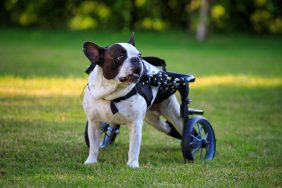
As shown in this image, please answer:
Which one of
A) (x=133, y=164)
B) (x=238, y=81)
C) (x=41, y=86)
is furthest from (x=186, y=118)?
(x=238, y=81)

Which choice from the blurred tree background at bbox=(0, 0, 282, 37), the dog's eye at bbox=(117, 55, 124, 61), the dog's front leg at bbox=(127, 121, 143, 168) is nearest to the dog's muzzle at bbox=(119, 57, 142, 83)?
the dog's eye at bbox=(117, 55, 124, 61)

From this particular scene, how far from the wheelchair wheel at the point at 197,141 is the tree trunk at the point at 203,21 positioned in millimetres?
23210

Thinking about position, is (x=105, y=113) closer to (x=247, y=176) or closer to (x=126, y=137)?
(x=247, y=176)

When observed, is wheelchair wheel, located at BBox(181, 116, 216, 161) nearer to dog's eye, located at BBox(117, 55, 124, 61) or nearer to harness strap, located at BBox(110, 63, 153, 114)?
harness strap, located at BBox(110, 63, 153, 114)

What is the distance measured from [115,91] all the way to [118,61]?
36 cm

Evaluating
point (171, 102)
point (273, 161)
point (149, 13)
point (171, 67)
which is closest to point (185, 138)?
point (171, 102)

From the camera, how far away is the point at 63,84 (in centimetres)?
1577

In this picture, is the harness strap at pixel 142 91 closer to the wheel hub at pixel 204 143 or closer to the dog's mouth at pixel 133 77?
the dog's mouth at pixel 133 77

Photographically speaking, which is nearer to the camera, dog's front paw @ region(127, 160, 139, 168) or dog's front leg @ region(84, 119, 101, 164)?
dog's front paw @ region(127, 160, 139, 168)

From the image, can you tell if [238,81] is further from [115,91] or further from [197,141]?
[115,91]

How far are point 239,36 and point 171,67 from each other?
1583 centimetres

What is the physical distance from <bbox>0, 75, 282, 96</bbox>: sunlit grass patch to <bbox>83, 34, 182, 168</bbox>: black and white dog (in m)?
6.44

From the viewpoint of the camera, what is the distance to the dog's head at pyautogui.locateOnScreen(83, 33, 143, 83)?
22.0 feet

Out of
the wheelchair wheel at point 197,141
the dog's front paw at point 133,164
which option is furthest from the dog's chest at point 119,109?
the wheelchair wheel at point 197,141
